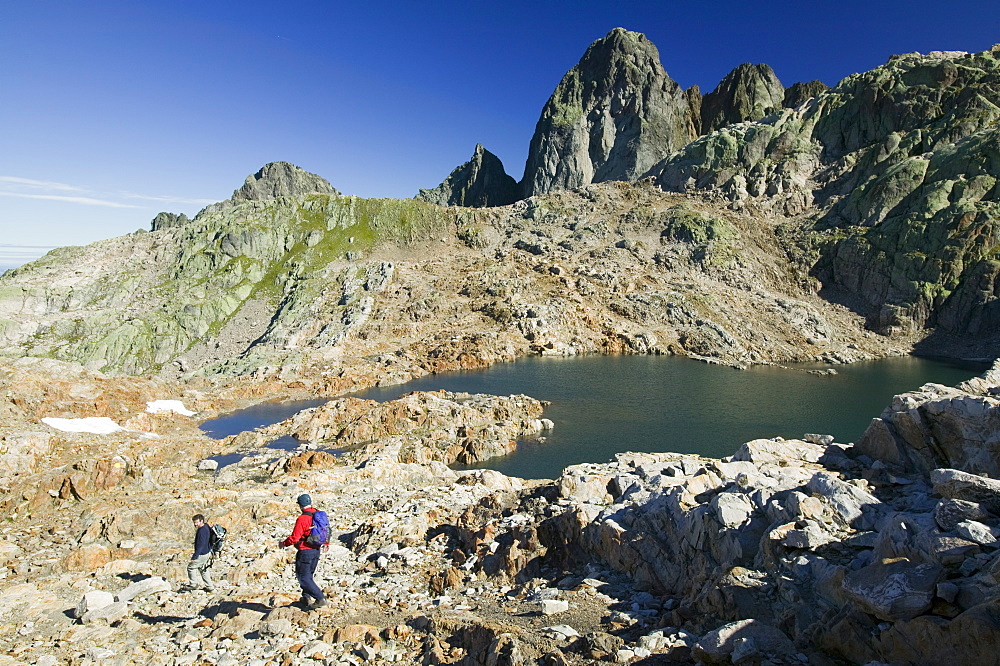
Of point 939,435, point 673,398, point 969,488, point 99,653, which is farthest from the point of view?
point 673,398

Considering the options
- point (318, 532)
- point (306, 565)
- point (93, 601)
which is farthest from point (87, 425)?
point (318, 532)

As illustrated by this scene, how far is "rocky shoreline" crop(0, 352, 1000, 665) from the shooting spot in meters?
10.2

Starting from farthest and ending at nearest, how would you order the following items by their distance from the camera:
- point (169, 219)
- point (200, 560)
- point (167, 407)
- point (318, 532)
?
point (169, 219) < point (167, 407) < point (200, 560) < point (318, 532)

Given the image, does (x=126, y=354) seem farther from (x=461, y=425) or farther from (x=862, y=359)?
(x=862, y=359)

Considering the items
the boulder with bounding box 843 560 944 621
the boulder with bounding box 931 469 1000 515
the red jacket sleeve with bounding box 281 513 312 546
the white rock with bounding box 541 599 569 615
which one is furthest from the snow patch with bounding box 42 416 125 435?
the boulder with bounding box 931 469 1000 515

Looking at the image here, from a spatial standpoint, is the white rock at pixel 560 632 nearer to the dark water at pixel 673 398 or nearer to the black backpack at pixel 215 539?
the black backpack at pixel 215 539

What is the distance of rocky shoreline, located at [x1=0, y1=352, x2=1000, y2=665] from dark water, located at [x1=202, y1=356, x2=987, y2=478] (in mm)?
20838

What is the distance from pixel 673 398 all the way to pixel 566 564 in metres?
50.7

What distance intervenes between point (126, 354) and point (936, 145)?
173131 mm

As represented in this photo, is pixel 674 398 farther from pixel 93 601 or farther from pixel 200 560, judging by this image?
pixel 93 601

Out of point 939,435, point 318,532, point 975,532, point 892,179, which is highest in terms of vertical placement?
point 892,179

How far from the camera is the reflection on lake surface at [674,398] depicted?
1914 inches

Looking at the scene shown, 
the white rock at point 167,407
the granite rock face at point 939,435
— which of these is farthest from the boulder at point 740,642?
the white rock at point 167,407

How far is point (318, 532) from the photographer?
13.8 m
